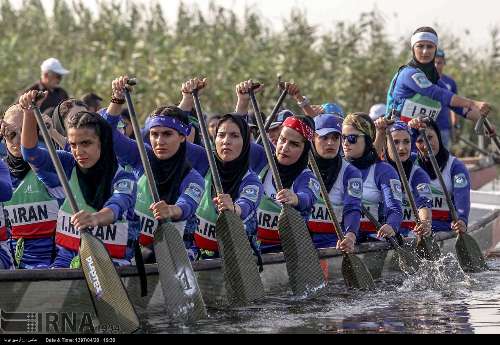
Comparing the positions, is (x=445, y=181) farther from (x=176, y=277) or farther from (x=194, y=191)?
(x=176, y=277)

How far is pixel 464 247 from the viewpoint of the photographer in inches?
464

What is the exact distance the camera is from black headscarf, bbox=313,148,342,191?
1055 centimetres

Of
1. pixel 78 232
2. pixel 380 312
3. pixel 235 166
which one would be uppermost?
pixel 235 166

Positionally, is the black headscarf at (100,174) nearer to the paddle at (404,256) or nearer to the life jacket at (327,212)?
the life jacket at (327,212)

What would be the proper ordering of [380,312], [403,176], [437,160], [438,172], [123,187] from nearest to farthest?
[123,187], [380,312], [403,176], [438,172], [437,160]

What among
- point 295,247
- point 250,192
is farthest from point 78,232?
point 295,247

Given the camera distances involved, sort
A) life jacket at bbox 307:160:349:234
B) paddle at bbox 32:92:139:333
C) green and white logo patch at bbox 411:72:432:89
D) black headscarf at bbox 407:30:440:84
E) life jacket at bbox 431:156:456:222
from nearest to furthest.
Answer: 1. paddle at bbox 32:92:139:333
2. life jacket at bbox 307:160:349:234
3. life jacket at bbox 431:156:456:222
4. green and white logo patch at bbox 411:72:432:89
5. black headscarf at bbox 407:30:440:84

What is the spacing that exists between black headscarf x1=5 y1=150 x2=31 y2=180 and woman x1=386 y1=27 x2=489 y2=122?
5.22m

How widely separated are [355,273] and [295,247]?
2.41 feet

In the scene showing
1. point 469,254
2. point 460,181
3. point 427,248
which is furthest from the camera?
point 460,181

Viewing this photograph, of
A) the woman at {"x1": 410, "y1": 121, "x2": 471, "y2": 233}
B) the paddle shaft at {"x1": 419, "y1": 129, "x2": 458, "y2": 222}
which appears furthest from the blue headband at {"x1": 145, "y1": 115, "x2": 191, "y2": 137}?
the woman at {"x1": 410, "y1": 121, "x2": 471, "y2": 233}

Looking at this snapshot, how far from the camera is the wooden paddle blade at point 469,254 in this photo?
11719 millimetres

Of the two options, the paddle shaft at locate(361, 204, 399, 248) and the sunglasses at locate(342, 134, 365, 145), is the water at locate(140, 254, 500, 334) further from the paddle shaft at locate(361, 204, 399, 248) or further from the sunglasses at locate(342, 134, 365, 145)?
the sunglasses at locate(342, 134, 365, 145)
